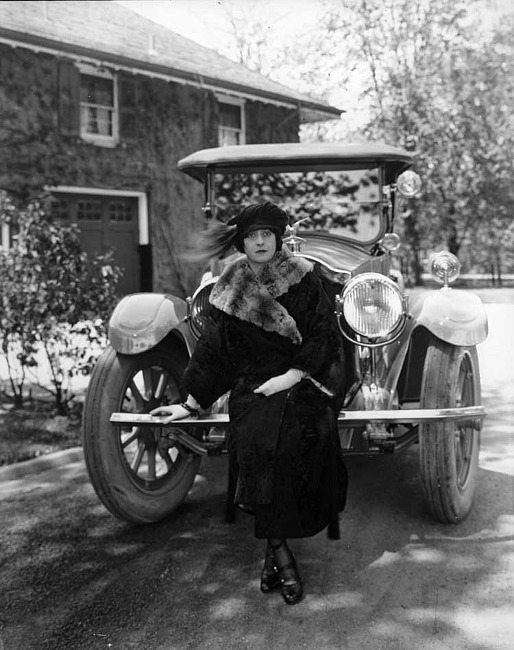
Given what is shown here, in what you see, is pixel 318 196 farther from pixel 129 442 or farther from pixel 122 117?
pixel 122 117

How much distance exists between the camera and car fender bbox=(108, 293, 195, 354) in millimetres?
3291

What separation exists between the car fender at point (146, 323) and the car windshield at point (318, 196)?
1.18m

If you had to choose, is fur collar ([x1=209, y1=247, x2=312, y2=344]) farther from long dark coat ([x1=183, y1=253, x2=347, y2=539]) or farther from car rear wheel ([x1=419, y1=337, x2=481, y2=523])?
car rear wheel ([x1=419, y1=337, x2=481, y2=523])

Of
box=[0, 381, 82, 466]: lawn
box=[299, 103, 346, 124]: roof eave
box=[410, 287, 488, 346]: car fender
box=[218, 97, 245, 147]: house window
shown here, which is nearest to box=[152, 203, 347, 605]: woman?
box=[410, 287, 488, 346]: car fender

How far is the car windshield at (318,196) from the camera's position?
4.45m

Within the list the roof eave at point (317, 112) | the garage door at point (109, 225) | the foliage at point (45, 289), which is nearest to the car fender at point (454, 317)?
the foliage at point (45, 289)

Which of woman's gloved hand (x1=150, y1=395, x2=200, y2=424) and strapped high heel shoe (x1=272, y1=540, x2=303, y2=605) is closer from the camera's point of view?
strapped high heel shoe (x1=272, y1=540, x2=303, y2=605)

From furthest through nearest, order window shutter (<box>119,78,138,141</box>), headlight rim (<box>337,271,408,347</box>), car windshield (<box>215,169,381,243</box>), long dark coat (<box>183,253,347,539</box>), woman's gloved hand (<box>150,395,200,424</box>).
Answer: window shutter (<box>119,78,138,141</box>), car windshield (<box>215,169,381,243</box>), headlight rim (<box>337,271,408,347</box>), woman's gloved hand (<box>150,395,200,424</box>), long dark coat (<box>183,253,347,539</box>)

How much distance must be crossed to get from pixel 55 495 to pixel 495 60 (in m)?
21.1

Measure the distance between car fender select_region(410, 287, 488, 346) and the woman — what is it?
783 millimetres

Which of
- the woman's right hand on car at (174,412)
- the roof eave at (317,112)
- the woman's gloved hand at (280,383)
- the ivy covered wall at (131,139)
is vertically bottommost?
the woman's right hand on car at (174,412)

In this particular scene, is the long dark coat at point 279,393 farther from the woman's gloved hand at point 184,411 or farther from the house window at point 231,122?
the house window at point 231,122

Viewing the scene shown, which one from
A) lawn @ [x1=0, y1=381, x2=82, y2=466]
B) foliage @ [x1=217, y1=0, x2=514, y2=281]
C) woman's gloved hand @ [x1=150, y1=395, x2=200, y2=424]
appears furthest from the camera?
foliage @ [x1=217, y1=0, x2=514, y2=281]

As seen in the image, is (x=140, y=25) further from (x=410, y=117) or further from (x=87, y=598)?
(x=87, y=598)
